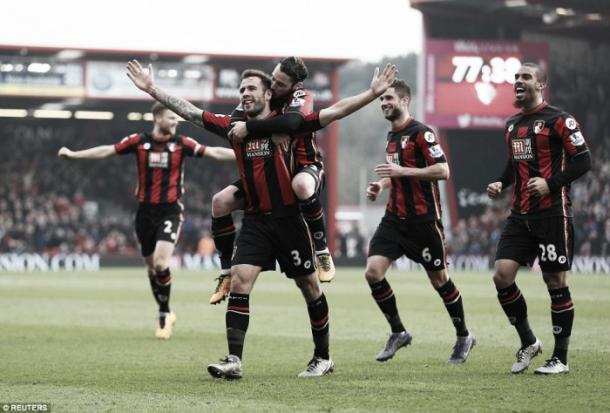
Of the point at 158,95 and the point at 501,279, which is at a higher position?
the point at 158,95

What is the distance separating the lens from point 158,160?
14.3m

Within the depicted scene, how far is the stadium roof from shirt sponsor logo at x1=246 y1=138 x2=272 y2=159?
35063 mm

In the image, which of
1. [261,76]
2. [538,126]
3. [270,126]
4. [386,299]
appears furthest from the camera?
[386,299]

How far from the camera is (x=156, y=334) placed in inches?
535

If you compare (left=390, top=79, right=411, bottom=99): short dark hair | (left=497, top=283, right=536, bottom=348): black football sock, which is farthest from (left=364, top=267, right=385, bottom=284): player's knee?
(left=390, top=79, right=411, bottom=99): short dark hair

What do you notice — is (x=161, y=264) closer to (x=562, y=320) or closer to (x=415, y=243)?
(x=415, y=243)

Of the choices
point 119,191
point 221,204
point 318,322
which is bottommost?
point 119,191

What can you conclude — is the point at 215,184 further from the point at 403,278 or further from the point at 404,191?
the point at 404,191

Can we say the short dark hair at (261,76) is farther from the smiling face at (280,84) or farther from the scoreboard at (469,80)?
the scoreboard at (469,80)

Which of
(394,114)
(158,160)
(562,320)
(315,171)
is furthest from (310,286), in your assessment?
(158,160)

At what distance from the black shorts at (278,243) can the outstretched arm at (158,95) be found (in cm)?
94

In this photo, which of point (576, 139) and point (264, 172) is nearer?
point (264, 172)

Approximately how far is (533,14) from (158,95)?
129ft

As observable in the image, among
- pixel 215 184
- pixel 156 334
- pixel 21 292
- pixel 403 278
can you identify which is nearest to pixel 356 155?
pixel 215 184
